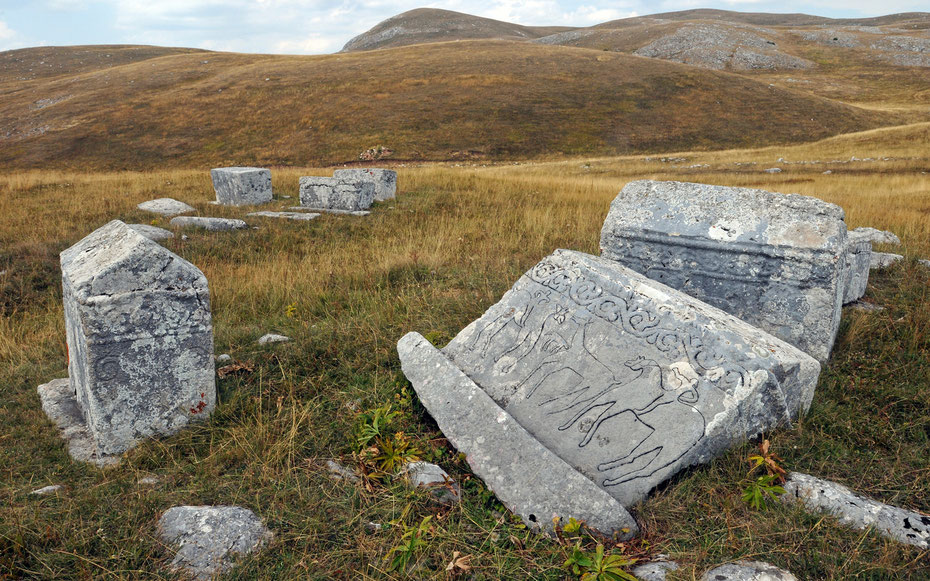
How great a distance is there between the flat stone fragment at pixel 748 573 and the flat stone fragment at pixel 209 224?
8.91 m

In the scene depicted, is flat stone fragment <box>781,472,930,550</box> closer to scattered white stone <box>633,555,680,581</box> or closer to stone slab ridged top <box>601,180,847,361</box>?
scattered white stone <box>633,555,680,581</box>

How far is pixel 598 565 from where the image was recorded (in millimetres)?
2320

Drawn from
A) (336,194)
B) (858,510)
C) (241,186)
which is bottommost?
(858,510)

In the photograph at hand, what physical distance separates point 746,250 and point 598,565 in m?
2.94

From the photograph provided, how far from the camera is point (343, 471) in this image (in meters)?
3.14

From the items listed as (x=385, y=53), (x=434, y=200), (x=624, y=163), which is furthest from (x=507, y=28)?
(x=434, y=200)

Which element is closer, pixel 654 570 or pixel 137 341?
pixel 654 570

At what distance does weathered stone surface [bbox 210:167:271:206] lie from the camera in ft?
39.9

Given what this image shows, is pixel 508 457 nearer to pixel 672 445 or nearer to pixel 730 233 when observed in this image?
pixel 672 445

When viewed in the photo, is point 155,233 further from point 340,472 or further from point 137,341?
point 340,472

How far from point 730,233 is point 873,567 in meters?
2.71

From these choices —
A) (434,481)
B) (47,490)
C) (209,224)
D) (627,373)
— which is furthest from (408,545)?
(209,224)

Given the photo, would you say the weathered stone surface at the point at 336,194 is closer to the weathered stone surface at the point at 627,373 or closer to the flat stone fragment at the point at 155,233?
the flat stone fragment at the point at 155,233

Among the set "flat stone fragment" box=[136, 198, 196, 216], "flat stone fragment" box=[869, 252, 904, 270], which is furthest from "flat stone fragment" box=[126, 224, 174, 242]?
"flat stone fragment" box=[869, 252, 904, 270]
